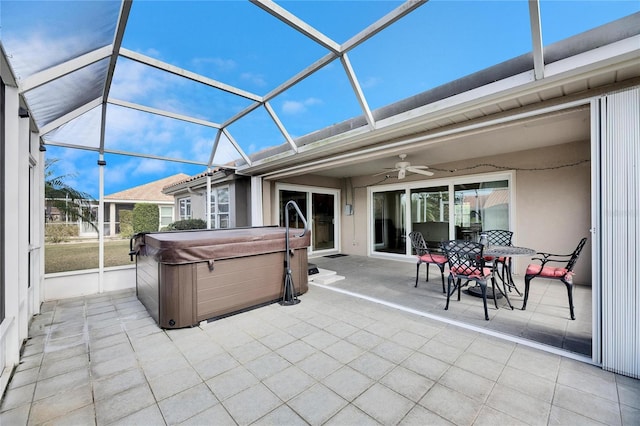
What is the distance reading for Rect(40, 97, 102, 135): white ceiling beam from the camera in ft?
12.3

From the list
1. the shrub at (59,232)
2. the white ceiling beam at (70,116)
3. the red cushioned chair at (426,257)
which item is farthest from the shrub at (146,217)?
the red cushioned chair at (426,257)

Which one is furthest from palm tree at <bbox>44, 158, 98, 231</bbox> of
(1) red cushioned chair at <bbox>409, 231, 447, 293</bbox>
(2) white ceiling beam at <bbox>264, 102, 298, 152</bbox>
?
(1) red cushioned chair at <bbox>409, 231, 447, 293</bbox>

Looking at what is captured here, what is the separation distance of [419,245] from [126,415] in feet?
15.5

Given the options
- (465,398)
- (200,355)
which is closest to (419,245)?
(465,398)

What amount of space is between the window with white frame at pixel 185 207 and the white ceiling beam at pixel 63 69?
8.56m

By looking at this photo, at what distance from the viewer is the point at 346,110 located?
13.3ft

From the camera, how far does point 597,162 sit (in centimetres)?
224

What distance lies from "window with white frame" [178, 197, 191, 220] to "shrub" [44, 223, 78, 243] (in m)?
5.93

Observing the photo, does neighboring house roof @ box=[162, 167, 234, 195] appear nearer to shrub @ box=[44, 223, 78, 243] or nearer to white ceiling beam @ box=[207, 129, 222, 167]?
white ceiling beam @ box=[207, 129, 222, 167]

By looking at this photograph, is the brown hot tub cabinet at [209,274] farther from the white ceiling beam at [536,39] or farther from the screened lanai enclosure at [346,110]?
the white ceiling beam at [536,39]

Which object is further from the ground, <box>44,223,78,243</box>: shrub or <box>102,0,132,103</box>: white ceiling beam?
<box>102,0,132,103</box>: white ceiling beam

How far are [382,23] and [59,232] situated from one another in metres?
6.13

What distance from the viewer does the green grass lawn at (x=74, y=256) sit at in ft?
14.4

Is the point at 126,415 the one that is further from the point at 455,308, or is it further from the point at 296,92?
the point at 296,92
